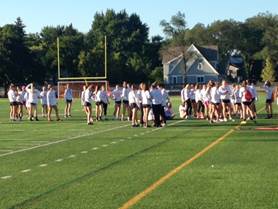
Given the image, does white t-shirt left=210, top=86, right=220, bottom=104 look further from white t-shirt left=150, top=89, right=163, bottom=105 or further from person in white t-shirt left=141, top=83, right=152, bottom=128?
person in white t-shirt left=141, top=83, right=152, bottom=128

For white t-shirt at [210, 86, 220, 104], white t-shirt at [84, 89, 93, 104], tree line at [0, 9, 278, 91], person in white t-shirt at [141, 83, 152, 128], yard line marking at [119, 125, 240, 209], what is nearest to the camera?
yard line marking at [119, 125, 240, 209]

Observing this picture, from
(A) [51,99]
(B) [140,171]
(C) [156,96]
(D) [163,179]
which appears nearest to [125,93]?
(A) [51,99]

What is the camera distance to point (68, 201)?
9.78m

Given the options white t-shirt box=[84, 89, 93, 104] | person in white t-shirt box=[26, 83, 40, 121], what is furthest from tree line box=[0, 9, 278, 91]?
white t-shirt box=[84, 89, 93, 104]

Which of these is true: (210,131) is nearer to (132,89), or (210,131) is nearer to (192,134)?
(192,134)

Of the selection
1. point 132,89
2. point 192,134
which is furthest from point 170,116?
point 192,134

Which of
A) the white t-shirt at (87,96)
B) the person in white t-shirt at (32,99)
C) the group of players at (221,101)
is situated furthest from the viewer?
the person in white t-shirt at (32,99)

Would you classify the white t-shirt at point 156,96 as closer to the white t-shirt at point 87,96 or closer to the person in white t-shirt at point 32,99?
the white t-shirt at point 87,96

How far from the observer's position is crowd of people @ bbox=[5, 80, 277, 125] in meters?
26.1

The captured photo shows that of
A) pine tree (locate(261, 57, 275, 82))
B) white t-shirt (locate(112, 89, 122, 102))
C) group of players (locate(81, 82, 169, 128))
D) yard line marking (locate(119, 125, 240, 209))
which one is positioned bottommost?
yard line marking (locate(119, 125, 240, 209))

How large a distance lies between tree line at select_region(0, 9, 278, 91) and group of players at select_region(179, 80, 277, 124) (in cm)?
Answer: 5570

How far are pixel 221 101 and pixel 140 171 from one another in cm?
1596

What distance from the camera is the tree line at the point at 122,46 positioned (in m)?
89.3

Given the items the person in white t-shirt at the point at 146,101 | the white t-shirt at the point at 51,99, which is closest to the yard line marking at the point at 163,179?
the person in white t-shirt at the point at 146,101
